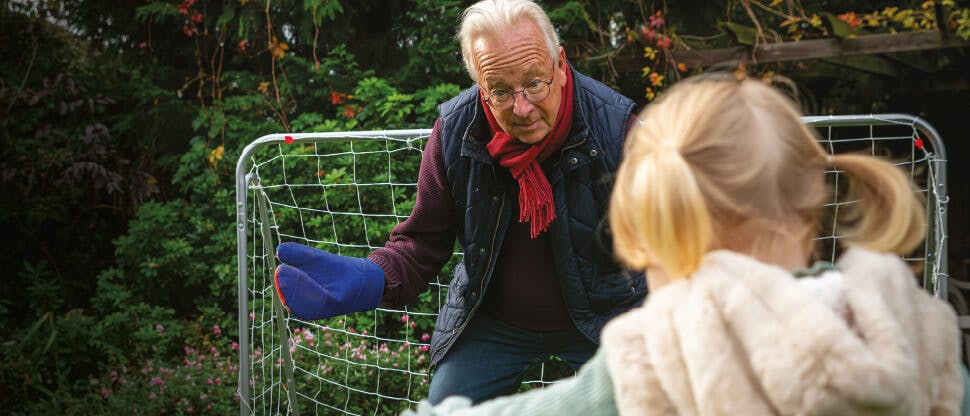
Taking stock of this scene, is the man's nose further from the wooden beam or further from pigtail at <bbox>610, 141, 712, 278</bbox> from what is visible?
the wooden beam

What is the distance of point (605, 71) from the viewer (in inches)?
197

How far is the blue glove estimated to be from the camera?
219cm

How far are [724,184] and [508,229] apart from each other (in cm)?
121

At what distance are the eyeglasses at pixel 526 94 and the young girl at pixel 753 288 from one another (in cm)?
99

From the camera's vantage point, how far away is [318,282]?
7.36ft

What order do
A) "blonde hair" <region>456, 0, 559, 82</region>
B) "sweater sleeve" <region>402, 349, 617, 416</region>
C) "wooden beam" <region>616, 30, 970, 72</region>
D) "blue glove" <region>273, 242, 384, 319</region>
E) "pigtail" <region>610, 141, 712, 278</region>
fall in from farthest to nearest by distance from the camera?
"wooden beam" <region>616, 30, 970, 72</region>
"blonde hair" <region>456, 0, 559, 82</region>
"blue glove" <region>273, 242, 384, 319</region>
"sweater sleeve" <region>402, 349, 617, 416</region>
"pigtail" <region>610, 141, 712, 278</region>

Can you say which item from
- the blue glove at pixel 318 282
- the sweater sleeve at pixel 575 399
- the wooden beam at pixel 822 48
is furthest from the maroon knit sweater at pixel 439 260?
the wooden beam at pixel 822 48

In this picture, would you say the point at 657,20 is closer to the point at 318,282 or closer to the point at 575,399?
the point at 318,282

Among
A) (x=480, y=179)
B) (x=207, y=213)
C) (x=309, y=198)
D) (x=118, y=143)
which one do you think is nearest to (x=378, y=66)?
(x=309, y=198)

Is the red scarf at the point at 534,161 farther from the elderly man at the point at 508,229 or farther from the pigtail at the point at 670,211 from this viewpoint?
the pigtail at the point at 670,211

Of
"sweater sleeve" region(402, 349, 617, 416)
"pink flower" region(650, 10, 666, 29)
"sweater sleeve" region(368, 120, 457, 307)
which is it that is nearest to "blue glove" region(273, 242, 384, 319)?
"sweater sleeve" region(368, 120, 457, 307)

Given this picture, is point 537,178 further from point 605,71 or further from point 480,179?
point 605,71

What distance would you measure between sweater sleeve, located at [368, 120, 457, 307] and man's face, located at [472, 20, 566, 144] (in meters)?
0.22

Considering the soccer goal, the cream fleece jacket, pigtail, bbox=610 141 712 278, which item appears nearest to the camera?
the cream fleece jacket
